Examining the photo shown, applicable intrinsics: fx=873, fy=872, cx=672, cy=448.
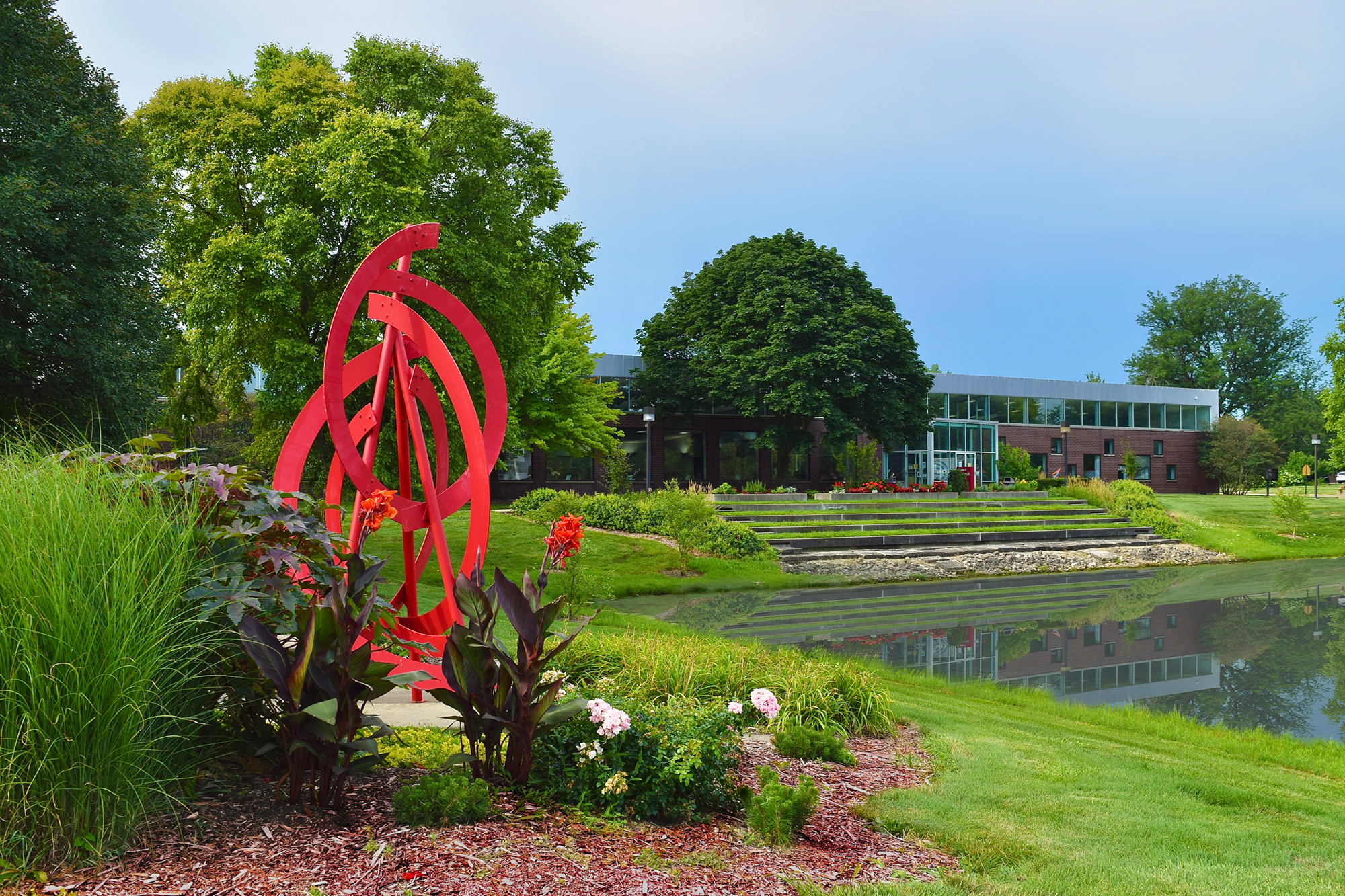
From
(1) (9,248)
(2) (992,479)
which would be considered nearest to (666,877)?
(1) (9,248)

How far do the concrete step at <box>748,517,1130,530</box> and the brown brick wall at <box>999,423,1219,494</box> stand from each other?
19395 mm

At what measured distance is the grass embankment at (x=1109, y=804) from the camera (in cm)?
405

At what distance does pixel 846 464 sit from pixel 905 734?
35.0 m

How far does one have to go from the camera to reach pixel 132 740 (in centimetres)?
340

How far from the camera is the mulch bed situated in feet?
10.7

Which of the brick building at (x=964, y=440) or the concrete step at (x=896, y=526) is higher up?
the brick building at (x=964, y=440)

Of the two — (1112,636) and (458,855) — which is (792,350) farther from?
(458,855)

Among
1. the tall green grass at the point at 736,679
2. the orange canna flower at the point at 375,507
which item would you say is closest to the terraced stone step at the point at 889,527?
the tall green grass at the point at 736,679

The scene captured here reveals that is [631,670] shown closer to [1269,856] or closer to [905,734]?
[905,734]

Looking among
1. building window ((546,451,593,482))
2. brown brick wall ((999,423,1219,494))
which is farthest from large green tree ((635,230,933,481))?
brown brick wall ((999,423,1219,494))

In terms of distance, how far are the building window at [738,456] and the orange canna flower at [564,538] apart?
38.3m

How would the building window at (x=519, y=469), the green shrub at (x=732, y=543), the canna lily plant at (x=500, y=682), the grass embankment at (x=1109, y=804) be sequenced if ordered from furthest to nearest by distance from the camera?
the building window at (x=519, y=469)
the green shrub at (x=732, y=543)
the canna lily plant at (x=500, y=682)
the grass embankment at (x=1109, y=804)

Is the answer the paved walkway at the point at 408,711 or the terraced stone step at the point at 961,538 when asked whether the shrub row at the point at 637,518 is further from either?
the paved walkway at the point at 408,711

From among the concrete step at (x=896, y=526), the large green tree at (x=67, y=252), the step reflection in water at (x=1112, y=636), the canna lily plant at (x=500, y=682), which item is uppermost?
the large green tree at (x=67, y=252)
